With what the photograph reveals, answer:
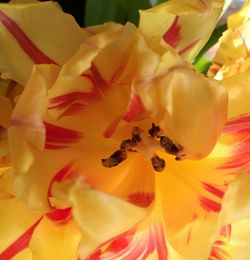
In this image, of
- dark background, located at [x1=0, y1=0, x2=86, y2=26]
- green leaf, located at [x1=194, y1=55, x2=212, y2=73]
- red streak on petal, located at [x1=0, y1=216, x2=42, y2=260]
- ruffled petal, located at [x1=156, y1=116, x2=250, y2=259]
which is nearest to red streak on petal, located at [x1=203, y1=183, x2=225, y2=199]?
ruffled petal, located at [x1=156, y1=116, x2=250, y2=259]

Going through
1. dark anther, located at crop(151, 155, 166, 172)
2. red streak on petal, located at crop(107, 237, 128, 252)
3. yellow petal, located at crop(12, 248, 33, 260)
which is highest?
dark anther, located at crop(151, 155, 166, 172)

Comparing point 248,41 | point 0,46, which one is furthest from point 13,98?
point 248,41

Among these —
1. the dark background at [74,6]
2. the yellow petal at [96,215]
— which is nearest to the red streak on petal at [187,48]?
the yellow petal at [96,215]

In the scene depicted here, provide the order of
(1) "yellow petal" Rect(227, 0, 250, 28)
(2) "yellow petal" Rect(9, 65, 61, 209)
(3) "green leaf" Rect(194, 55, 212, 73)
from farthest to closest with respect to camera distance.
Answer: (3) "green leaf" Rect(194, 55, 212, 73)
(1) "yellow petal" Rect(227, 0, 250, 28)
(2) "yellow petal" Rect(9, 65, 61, 209)

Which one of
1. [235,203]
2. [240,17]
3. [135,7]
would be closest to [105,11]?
[135,7]

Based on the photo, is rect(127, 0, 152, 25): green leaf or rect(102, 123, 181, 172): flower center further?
rect(127, 0, 152, 25): green leaf

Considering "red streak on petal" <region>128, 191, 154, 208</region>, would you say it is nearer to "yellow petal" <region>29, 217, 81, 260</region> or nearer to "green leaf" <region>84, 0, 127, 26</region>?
"yellow petal" <region>29, 217, 81, 260</region>

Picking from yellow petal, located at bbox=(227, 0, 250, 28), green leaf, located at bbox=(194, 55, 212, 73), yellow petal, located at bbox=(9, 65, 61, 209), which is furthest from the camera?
green leaf, located at bbox=(194, 55, 212, 73)
